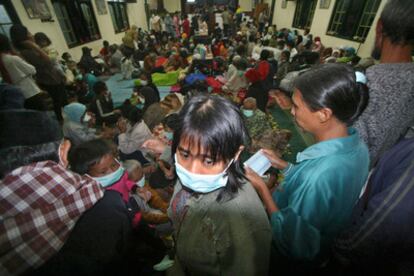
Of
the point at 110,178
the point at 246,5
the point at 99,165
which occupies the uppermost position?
the point at 246,5

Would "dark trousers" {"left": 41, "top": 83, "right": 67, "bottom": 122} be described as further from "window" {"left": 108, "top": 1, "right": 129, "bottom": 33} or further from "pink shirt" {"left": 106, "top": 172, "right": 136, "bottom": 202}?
"window" {"left": 108, "top": 1, "right": 129, "bottom": 33}

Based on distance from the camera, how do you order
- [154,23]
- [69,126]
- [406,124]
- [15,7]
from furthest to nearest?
1. [154,23]
2. [15,7]
3. [69,126]
4. [406,124]

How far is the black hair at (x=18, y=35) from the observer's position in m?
2.96

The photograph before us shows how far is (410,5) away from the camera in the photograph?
100 centimetres

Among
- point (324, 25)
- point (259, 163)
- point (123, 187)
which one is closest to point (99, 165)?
point (123, 187)

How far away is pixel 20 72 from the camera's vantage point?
9.18 feet

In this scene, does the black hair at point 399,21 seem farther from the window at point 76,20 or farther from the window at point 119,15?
the window at point 119,15

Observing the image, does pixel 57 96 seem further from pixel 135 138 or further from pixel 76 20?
pixel 76 20

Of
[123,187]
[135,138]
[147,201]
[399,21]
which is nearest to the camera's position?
[399,21]

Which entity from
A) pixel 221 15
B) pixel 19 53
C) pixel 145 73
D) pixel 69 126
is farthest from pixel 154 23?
pixel 69 126

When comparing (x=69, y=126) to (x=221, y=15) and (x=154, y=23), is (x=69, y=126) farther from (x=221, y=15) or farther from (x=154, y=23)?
(x=221, y=15)

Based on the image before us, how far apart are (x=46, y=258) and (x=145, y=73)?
598 centimetres

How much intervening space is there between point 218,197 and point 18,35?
4.24 m

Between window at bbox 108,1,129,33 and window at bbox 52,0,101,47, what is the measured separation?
7.06 ft
